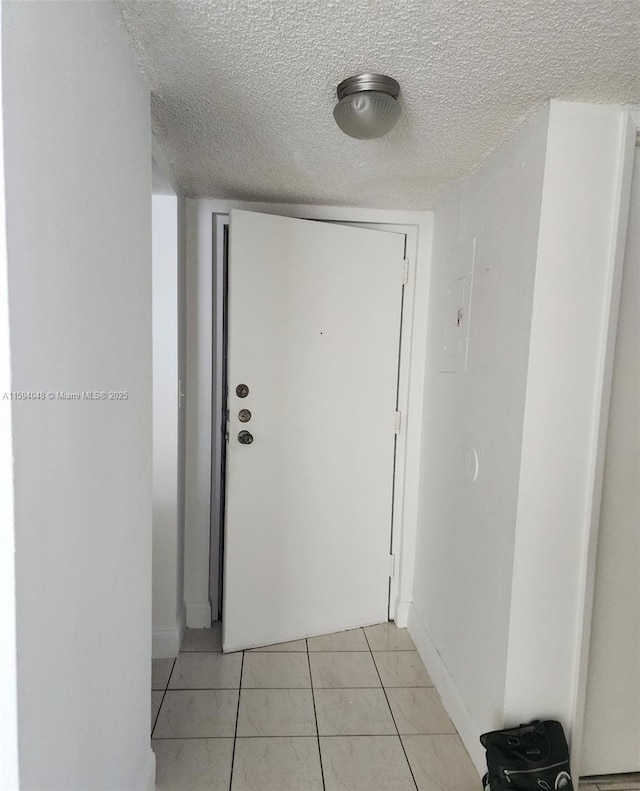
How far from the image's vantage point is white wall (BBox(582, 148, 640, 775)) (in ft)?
4.41

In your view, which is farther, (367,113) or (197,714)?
(197,714)

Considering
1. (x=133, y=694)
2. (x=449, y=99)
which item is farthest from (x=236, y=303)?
(x=133, y=694)

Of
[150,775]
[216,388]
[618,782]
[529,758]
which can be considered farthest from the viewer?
[216,388]

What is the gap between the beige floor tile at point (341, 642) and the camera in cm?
217

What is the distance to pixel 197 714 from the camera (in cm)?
173

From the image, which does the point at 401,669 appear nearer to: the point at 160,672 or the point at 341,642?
the point at 341,642

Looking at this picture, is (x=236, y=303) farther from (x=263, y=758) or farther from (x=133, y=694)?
(x=263, y=758)

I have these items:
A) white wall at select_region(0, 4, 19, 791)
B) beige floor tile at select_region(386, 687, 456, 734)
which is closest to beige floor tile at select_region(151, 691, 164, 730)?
beige floor tile at select_region(386, 687, 456, 734)

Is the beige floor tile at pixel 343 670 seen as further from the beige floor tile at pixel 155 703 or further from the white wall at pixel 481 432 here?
the beige floor tile at pixel 155 703

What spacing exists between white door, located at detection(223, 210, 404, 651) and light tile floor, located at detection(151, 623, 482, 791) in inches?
7.2

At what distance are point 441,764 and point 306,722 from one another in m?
0.48

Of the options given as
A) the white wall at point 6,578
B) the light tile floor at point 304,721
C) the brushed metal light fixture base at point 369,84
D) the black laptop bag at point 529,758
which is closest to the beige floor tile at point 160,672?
the light tile floor at point 304,721

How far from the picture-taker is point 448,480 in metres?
1.90

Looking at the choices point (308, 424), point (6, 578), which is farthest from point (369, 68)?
point (308, 424)
